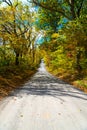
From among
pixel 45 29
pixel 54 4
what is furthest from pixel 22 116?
pixel 45 29

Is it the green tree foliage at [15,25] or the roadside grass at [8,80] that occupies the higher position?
the green tree foliage at [15,25]

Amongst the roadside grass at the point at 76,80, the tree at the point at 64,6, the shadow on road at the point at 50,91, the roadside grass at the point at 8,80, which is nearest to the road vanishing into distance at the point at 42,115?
the shadow on road at the point at 50,91

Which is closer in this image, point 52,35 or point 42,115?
point 42,115

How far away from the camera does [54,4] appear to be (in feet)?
97.0

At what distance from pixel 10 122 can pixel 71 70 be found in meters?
23.8

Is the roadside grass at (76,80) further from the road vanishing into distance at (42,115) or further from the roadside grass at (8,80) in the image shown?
the road vanishing into distance at (42,115)

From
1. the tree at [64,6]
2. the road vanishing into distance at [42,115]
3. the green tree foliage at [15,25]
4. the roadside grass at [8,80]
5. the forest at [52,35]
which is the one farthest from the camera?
the green tree foliage at [15,25]

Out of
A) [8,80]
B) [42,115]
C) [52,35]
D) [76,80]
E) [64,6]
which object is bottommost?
[76,80]

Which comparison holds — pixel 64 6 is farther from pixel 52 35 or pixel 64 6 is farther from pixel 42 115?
pixel 42 115

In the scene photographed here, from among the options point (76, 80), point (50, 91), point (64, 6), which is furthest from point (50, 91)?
point (64, 6)

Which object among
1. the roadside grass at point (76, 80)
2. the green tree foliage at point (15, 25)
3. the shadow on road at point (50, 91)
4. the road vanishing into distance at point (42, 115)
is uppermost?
the green tree foliage at point (15, 25)

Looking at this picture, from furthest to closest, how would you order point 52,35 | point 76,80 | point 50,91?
1. point 52,35
2. point 76,80
3. point 50,91

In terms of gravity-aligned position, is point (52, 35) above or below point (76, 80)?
above

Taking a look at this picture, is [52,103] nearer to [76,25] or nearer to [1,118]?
[1,118]
